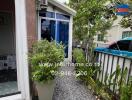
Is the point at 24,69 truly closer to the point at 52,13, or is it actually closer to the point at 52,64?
the point at 52,64

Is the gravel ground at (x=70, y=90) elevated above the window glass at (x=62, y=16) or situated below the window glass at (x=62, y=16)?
below

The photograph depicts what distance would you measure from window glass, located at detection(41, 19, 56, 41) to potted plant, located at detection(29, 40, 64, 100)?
467cm

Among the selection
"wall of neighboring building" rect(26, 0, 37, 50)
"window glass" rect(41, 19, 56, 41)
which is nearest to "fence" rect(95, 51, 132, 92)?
"wall of neighboring building" rect(26, 0, 37, 50)

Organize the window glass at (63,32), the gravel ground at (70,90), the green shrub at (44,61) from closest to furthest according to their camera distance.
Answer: the green shrub at (44,61) < the gravel ground at (70,90) < the window glass at (63,32)

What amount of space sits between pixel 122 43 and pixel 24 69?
17.5ft

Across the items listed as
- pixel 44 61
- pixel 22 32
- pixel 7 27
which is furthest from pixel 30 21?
pixel 7 27

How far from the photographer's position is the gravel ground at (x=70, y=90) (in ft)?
14.7

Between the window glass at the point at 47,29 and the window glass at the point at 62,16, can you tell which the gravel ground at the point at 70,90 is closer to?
the window glass at the point at 47,29

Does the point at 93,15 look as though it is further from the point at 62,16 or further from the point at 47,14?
the point at 47,14

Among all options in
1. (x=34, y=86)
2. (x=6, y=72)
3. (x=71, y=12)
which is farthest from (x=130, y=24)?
(x=6, y=72)

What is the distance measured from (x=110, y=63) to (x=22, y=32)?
2458 millimetres

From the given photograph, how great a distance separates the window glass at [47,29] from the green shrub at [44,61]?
470 cm

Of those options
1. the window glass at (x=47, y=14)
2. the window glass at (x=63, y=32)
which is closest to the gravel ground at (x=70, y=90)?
the window glass at (x=63, y=32)

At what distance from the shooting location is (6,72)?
6.63 meters
